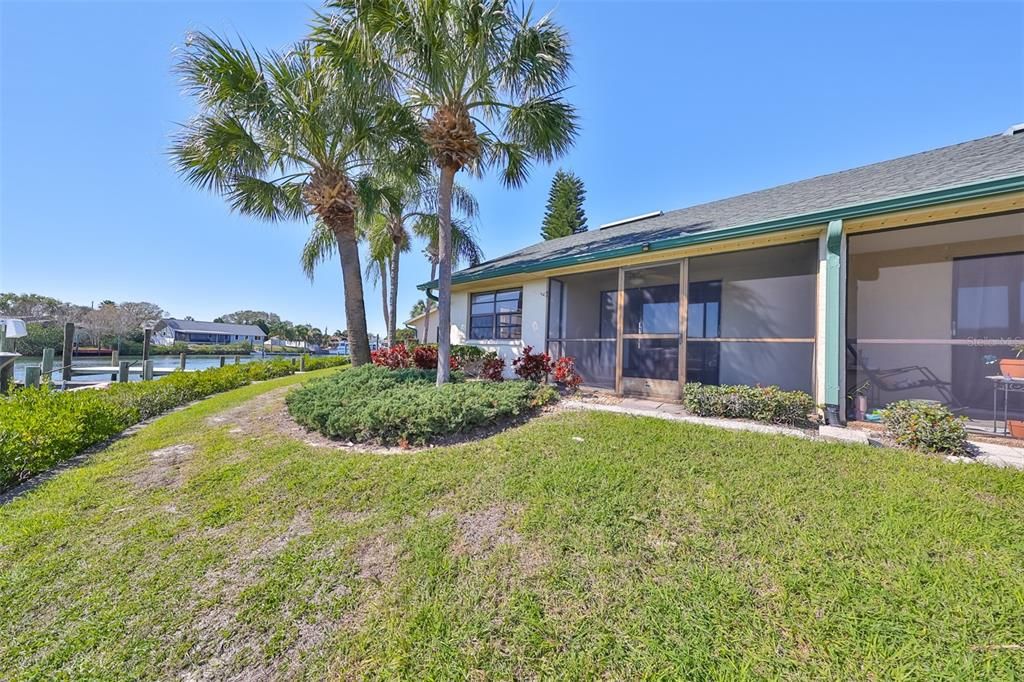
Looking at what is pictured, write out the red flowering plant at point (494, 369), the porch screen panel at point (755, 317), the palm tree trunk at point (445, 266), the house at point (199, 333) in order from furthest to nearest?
the house at point (199, 333) < the red flowering plant at point (494, 369) < the porch screen panel at point (755, 317) < the palm tree trunk at point (445, 266)

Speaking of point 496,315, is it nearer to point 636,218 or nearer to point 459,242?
point 636,218

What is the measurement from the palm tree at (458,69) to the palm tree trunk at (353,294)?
11.8 feet

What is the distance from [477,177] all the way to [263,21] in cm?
512

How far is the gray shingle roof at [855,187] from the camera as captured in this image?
465 cm

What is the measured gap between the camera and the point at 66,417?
543 centimetres

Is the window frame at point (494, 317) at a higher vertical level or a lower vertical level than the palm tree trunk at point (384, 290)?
lower

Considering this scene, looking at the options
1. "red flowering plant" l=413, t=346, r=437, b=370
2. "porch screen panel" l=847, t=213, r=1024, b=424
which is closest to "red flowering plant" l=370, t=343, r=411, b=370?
"red flowering plant" l=413, t=346, r=437, b=370

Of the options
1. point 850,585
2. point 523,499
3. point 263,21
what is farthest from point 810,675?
point 263,21

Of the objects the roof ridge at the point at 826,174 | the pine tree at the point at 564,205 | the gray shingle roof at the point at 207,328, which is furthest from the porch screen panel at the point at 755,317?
the gray shingle roof at the point at 207,328

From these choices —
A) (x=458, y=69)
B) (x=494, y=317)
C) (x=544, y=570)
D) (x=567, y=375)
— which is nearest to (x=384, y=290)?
(x=494, y=317)

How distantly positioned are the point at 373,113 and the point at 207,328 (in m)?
63.0

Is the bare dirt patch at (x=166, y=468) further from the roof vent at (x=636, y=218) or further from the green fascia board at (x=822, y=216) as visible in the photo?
the roof vent at (x=636, y=218)

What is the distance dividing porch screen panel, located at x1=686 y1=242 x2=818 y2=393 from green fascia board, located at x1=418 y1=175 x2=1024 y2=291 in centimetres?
91

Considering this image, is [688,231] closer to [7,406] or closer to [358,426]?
[358,426]
